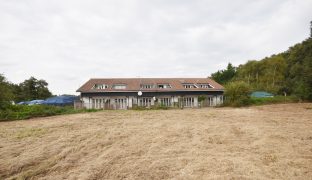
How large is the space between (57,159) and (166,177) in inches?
134

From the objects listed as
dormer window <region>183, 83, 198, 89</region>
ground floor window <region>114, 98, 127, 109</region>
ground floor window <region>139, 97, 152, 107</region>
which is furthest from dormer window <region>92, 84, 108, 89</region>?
dormer window <region>183, 83, 198, 89</region>

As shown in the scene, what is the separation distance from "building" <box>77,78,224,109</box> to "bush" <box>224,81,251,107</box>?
263 cm

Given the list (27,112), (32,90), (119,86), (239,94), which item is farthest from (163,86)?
(32,90)

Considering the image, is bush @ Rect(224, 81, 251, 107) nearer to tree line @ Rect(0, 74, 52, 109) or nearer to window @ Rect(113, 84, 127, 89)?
window @ Rect(113, 84, 127, 89)

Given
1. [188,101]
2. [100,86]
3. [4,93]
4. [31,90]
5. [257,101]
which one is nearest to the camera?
[4,93]

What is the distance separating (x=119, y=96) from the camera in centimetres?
2995

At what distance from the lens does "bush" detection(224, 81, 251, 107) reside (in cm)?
2777

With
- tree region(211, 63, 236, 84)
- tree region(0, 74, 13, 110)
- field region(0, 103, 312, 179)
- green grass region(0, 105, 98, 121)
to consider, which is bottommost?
field region(0, 103, 312, 179)

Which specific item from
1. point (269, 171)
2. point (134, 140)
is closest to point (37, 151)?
point (134, 140)

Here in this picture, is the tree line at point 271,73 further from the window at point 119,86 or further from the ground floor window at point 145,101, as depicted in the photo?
the window at point 119,86

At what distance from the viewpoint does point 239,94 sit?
2808 centimetres

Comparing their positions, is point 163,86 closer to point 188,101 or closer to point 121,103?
point 188,101

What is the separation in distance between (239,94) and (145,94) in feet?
38.0

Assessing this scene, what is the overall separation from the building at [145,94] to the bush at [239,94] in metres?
2.63
